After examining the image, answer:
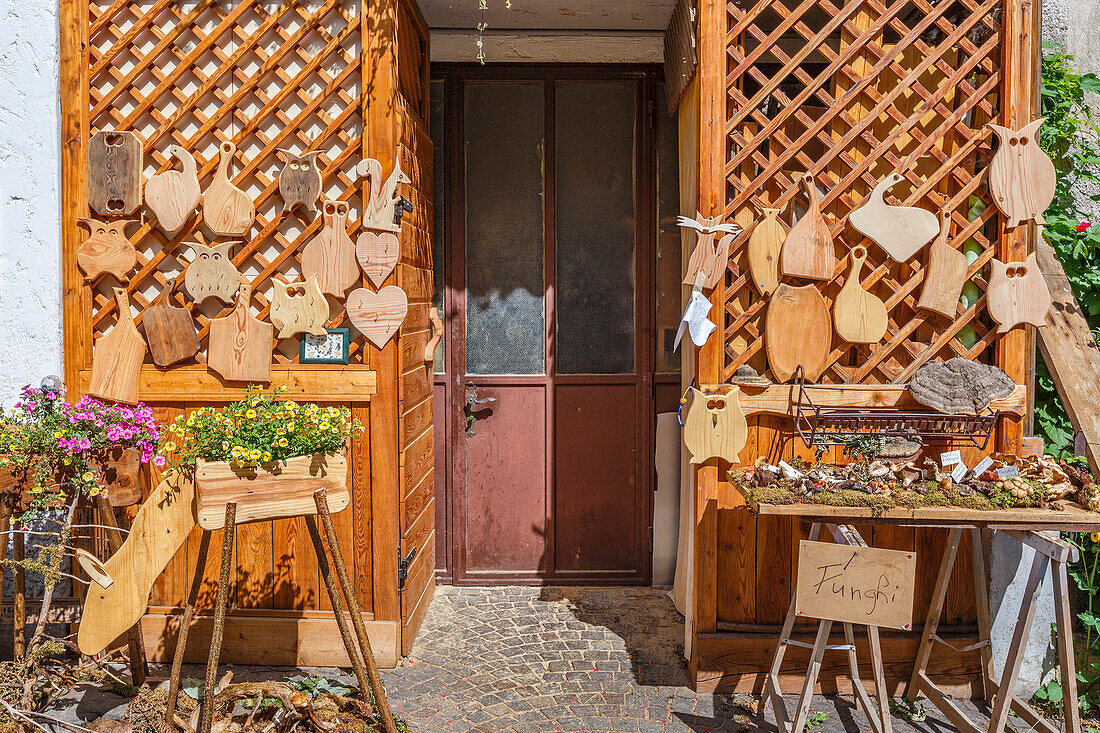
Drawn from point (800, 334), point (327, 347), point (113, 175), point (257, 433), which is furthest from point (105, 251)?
point (800, 334)

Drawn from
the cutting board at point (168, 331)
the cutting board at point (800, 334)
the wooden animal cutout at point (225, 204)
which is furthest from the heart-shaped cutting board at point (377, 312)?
the cutting board at point (800, 334)

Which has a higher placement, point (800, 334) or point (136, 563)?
point (800, 334)

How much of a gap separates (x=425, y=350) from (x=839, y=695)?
2.17 m

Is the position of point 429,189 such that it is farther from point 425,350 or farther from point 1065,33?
→ point 1065,33

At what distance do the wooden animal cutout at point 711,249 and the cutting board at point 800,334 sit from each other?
0.25 m

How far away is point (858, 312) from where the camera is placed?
104 inches

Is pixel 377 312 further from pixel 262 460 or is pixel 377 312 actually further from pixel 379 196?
pixel 262 460

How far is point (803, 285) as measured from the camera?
8.82 ft

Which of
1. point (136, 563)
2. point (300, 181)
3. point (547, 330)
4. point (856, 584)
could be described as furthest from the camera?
point (547, 330)

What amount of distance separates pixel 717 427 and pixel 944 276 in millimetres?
962

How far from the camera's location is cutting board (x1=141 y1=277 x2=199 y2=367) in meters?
2.80

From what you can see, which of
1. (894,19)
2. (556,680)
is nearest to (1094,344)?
(894,19)

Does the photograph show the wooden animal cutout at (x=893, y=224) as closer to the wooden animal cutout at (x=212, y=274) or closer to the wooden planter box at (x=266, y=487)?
the wooden planter box at (x=266, y=487)

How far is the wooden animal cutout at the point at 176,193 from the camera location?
279cm
